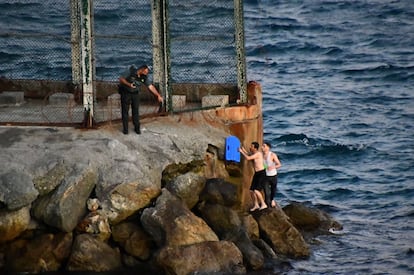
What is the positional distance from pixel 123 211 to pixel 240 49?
18.3 ft

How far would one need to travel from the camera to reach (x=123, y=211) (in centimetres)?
2411

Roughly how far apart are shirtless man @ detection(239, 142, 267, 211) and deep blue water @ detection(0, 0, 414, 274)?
165cm

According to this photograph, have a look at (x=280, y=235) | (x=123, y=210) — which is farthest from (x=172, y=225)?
(x=280, y=235)

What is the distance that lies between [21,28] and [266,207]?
1199 cm

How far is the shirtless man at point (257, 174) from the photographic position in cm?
2653

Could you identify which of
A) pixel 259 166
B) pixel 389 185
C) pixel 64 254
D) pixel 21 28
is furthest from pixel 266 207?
pixel 21 28

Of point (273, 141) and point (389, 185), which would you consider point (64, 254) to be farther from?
point (273, 141)

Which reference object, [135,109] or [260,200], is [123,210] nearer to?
[135,109]

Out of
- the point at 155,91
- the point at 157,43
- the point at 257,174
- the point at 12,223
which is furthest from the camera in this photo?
the point at 157,43

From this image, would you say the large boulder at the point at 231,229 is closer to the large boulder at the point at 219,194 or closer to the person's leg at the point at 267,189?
the large boulder at the point at 219,194

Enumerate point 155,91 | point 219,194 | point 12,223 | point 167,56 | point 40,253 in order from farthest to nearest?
point 167,56 < point 155,91 < point 219,194 < point 40,253 < point 12,223

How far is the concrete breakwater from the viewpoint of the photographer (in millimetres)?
23594

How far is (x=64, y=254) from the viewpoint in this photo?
2367cm

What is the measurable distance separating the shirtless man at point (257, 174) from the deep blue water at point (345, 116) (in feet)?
5.35
